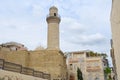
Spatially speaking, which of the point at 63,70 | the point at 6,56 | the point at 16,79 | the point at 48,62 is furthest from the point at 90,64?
the point at 16,79

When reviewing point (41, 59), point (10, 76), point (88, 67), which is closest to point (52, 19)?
point (41, 59)

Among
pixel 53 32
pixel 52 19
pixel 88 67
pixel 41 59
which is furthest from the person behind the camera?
pixel 88 67

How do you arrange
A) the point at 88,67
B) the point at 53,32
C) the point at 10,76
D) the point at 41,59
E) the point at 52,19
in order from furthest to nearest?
the point at 88,67 → the point at 52,19 → the point at 53,32 → the point at 41,59 → the point at 10,76

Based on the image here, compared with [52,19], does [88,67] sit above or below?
below

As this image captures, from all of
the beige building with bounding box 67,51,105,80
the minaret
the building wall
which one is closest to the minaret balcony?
the minaret

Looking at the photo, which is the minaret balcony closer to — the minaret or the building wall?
the minaret

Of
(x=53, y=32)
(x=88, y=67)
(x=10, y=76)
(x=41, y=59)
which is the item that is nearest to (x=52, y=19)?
(x=53, y=32)

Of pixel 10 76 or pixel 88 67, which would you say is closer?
pixel 10 76

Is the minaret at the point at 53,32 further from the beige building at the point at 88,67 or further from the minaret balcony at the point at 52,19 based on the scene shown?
the beige building at the point at 88,67

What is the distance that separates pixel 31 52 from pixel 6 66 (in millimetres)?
20596

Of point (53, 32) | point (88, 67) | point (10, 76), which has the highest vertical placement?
point (53, 32)

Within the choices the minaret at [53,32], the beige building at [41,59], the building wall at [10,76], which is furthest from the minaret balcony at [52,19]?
the building wall at [10,76]

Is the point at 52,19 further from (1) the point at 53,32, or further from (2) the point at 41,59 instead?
(2) the point at 41,59

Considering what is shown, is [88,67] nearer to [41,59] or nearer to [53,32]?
[53,32]
